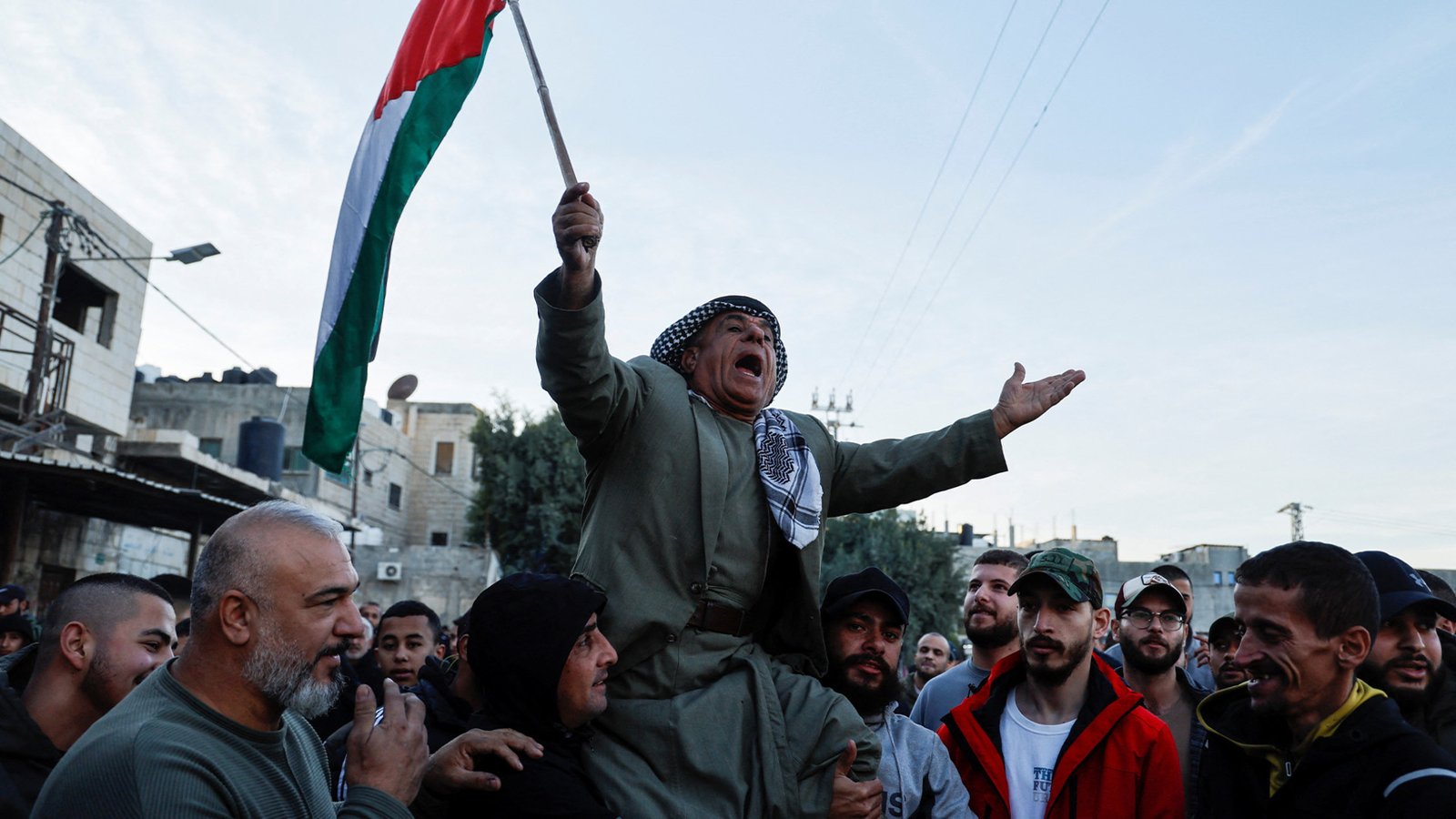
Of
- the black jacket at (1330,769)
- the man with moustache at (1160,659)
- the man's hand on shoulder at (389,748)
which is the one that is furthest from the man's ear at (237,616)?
the man with moustache at (1160,659)

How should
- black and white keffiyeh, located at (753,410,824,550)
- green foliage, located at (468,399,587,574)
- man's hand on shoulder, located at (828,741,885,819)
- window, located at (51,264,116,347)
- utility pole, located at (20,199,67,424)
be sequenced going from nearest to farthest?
man's hand on shoulder, located at (828,741,885,819), black and white keffiyeh, located at (753,410,824,550), utility pole, located at (20,199,67,424), window, located at (51,264,116,347), green foliage, located at (468,399,587,574)

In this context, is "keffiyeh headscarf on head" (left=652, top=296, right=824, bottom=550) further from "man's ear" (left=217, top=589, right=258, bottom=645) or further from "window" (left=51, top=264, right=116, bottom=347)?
"window" (left=51, top=264, right=116, bottom=347)

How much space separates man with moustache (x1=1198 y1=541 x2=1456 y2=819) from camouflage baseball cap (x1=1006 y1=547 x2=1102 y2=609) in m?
0.88

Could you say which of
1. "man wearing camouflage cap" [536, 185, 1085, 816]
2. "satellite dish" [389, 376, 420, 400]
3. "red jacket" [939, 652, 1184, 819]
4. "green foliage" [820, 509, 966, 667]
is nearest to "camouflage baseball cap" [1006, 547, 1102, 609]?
"red jacket" [939, 652, 1184, 819]

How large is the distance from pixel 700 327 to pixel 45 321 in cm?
1602

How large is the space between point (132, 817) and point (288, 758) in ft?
1.61

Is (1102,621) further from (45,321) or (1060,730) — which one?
(45,321)

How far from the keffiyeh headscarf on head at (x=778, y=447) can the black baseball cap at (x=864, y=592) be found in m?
0.54

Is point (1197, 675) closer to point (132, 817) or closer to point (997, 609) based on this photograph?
point (997, 609)

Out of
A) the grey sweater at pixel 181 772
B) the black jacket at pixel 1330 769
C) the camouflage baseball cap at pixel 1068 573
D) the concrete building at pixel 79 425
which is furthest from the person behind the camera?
the concrete building at pixel 79 425

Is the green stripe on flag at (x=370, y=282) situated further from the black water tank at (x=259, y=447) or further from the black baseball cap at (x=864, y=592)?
the black water tank at (x=259, y=447)

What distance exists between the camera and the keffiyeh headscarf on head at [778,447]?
342 cm

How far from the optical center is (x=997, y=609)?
5945 mm

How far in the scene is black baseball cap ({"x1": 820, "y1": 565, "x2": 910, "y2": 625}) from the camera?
3975mm
